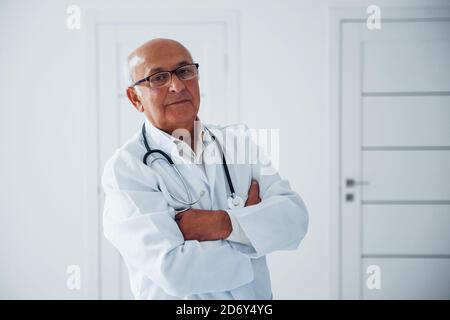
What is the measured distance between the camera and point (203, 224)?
77 cm

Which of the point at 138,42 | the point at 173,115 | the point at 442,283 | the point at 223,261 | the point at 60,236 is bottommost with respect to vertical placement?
the point at 442,283

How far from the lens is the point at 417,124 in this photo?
139 cm

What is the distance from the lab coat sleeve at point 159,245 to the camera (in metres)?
0.74

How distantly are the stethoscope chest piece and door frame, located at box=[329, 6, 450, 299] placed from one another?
0.77 metres

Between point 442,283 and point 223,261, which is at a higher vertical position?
point 223,261

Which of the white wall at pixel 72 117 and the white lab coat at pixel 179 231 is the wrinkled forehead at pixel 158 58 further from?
the white wall at pixel 72 117

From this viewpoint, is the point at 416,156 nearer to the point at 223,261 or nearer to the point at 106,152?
the point at 223,261

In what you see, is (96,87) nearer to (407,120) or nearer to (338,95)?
(338,95)

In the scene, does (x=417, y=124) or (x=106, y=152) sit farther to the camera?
(x=106, y=152)

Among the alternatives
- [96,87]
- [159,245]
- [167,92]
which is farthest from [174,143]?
[96,87]

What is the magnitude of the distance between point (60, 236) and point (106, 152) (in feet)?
1.22

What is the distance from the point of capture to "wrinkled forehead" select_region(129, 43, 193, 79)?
801 millimetres

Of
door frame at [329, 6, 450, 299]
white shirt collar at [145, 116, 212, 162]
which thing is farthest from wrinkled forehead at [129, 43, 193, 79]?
door frame at [329, 6, 450, 299]
